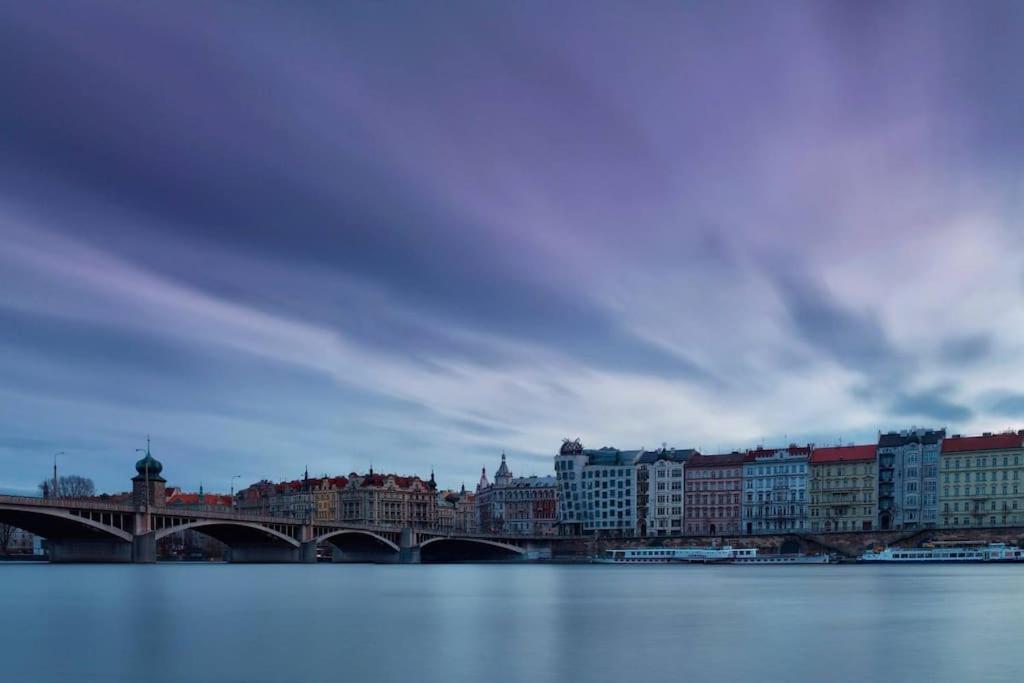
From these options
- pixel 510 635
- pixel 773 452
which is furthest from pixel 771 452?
pixel 510 635

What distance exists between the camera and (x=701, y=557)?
534ft

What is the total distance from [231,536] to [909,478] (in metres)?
97.3

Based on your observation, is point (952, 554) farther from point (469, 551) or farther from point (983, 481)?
point (469, 551)


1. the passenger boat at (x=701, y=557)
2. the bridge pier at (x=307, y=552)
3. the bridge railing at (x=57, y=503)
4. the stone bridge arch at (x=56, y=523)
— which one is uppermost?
the bridge railing at (x=57, y=503)

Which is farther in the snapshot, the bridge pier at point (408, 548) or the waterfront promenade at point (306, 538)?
the bridge pier at point (408, 548)

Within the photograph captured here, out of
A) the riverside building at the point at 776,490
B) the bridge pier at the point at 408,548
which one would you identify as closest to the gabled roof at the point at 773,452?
the riverside building at the point at 776,490

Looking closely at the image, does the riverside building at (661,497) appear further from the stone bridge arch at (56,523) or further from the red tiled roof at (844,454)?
the stone bridge arch at (56,523)

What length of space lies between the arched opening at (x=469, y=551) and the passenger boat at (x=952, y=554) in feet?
188

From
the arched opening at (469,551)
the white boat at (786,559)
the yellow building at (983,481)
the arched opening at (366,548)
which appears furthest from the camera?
the arched opening at (469,551)

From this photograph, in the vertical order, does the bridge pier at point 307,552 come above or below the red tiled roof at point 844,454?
below

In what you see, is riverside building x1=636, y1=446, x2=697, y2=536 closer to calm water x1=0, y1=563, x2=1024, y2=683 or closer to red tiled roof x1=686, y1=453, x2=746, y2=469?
red tiled roof x1=686, y1=453, x2=746, y2=469

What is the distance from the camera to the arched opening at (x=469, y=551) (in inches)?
7111

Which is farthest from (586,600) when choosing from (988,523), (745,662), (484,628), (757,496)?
(757,496)

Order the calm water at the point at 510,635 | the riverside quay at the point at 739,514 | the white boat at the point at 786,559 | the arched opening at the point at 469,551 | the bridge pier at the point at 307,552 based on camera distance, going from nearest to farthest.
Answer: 1. the calm water at the point at 510,635
2. the riverside quay at the point at 739,514
3. the bridge pier at the point at 307,552
4. the white boat at the point at 786,559
5. the arched opening at the point at 469,551
